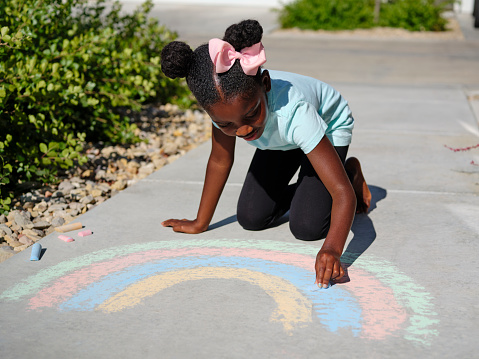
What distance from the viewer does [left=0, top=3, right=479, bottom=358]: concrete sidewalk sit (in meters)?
2.11

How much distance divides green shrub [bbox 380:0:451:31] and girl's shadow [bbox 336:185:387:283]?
12.3 metres

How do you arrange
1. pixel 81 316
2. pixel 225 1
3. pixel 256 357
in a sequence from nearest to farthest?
pixel 256 357 → pixel 81 316 → pixel 225 1

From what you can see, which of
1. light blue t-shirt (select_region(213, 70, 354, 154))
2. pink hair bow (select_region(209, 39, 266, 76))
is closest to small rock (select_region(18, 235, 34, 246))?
light blue t-shirt (select_region(213, 70, 354, 154))

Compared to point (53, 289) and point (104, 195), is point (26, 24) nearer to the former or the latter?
point (104, 195)

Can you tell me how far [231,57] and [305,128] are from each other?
461 millimetres

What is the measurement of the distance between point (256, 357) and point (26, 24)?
303 centimetres

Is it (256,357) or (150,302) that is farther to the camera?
(150,302)

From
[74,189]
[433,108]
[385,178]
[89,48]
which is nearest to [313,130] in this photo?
[385,178]

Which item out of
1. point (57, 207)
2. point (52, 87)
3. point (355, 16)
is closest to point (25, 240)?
point (57, 207)

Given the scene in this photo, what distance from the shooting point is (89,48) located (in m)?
4.42

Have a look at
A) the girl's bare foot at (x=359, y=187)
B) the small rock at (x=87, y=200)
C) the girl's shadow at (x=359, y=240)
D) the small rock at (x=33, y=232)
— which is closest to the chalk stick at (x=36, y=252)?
the small rock at (x=33, y=232)

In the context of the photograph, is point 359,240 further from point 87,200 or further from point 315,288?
point 87,200

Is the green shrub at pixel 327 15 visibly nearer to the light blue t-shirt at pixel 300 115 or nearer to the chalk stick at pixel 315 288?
the light blue t-shirt at pixel 300 115

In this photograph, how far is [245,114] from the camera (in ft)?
7.91
